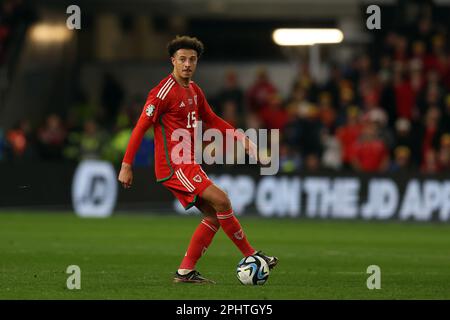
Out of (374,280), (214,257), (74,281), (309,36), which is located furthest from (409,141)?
(74,281)

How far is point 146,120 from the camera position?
1173cm

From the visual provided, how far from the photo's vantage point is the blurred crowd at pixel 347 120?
83.5 feet

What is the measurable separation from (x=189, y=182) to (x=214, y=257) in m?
4.21

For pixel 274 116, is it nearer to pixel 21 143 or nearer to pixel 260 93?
pixel 260 93

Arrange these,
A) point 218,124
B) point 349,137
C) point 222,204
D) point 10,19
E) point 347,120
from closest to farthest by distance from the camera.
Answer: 1. point 222,204
2. point 218,124
3. point 349,137
4. point 347,120
5. point 10,19

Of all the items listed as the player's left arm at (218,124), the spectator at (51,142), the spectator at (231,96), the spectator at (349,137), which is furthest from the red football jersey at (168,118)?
the spectator at (51,142)

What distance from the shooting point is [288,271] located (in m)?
13.8

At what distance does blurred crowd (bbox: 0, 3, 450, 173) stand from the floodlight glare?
83.9 inches

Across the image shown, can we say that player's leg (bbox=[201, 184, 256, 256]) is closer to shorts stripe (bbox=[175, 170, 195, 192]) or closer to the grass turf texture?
shorts stripe (bbox=[175, 170, 195, 192])

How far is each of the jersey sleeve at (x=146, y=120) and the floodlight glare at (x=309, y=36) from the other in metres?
19.8

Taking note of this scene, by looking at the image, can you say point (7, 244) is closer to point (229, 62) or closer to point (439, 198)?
point (439, 198)

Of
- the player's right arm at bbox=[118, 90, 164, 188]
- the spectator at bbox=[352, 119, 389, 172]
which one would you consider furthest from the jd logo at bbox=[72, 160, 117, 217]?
the player's right arm at bbox=[118, 90, 164, 188]

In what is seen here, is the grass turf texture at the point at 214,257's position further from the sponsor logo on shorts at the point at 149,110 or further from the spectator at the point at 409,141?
the spectator at the point at 409,141
